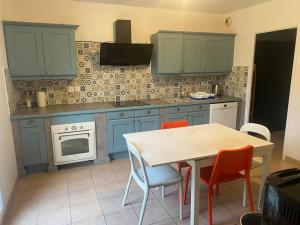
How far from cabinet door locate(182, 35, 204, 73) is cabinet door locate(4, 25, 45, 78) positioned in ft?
Answer: 7.24

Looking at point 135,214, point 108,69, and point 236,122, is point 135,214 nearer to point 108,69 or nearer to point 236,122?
point 108,69

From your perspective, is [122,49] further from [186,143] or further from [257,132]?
[257,132]

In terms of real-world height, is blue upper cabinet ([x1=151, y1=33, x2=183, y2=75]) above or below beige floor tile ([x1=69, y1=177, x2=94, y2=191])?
above


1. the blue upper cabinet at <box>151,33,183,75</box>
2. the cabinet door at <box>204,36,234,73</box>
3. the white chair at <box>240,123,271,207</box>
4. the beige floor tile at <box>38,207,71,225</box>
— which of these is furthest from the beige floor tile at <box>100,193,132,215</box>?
the cabinet door at <box>204,36,234,73</box>

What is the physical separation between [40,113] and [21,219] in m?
1.30

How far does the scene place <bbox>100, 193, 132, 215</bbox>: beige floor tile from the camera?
229 centimetres

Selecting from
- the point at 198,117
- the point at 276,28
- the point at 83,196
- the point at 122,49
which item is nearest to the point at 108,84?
the point at 122,49

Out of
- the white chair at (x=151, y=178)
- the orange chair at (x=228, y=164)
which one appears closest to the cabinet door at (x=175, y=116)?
the white chair at (x=151, y=178)

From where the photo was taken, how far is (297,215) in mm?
667

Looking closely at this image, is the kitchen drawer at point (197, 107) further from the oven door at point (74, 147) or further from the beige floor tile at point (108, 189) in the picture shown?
the beige floor tile at point (108, 189)

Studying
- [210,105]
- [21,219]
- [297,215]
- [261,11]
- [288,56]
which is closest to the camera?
[297,215]

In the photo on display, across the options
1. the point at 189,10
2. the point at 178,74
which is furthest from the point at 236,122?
the point at 189,10

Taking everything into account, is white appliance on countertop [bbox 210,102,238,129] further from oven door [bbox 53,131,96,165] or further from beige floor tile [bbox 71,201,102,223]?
beige floor tile [bbox 71,201,102,223]

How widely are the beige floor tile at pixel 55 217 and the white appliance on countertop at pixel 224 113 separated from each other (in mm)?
2702
